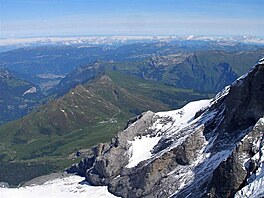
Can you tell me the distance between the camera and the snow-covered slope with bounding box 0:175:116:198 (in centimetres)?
12131

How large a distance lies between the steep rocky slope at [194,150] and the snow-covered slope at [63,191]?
288 cm

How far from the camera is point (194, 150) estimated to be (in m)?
101

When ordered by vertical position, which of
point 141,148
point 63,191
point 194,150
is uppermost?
point 194,150

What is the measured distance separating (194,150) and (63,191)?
46.2 m

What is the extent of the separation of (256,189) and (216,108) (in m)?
64.2

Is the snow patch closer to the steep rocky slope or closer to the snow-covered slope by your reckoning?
the steep rocky slope

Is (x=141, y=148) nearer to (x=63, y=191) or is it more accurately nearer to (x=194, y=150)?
(x=63, y=191)

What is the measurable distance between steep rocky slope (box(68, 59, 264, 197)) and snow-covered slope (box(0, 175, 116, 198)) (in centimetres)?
288

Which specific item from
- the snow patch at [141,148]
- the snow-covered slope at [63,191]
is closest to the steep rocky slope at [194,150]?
the snow patch at [141,148]

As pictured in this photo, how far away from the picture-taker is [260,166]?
56281mm

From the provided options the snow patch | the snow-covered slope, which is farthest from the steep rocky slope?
the snow-covered slope

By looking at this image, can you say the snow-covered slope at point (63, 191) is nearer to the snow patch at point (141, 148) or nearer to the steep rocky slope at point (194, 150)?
the steep rocky slope at point (194, 150)

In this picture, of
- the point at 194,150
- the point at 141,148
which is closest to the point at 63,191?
the point at 141,148

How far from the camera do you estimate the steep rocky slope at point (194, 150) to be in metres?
70.5
